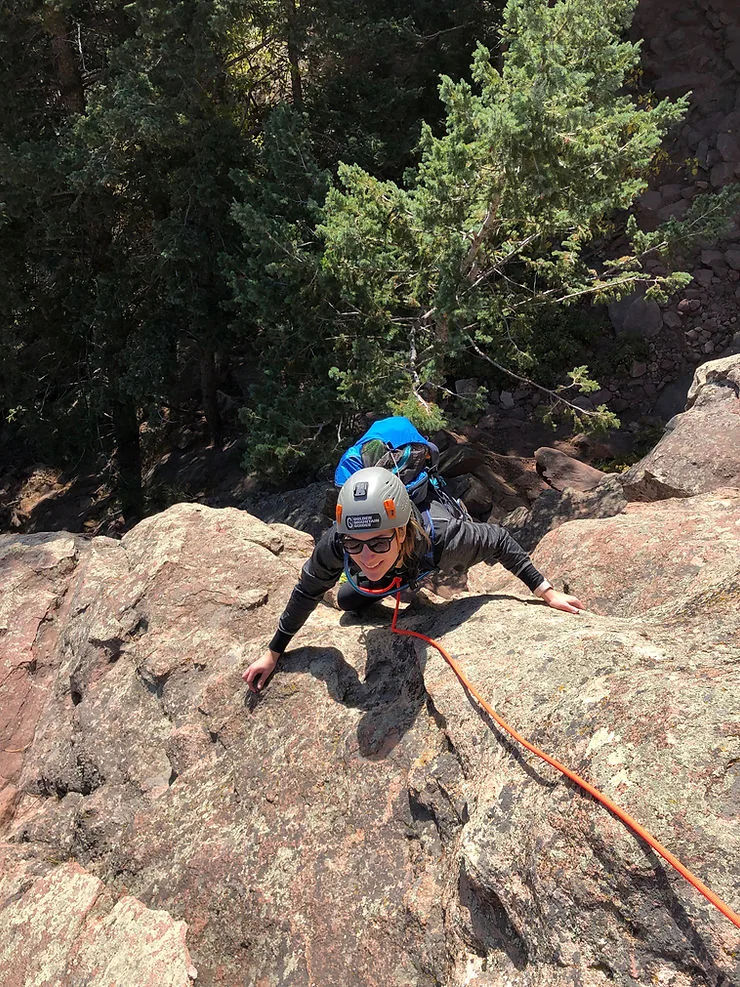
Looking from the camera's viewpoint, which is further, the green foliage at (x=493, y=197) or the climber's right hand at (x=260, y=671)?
the green foliage at (x=493, y=197)

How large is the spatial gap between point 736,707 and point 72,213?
15.1 metres

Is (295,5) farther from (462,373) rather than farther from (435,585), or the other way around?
(435,585)

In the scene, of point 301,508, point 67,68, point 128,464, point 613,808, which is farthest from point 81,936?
point 67,68

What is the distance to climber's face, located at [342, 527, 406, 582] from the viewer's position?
3768 mm

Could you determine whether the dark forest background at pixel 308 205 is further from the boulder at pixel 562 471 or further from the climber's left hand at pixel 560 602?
the climber's left hand at pixel 560 602

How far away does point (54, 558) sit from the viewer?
645 centimetres

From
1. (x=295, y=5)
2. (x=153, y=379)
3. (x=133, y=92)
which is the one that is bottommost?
(x=153, y=379)

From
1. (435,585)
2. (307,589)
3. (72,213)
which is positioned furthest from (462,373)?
(307,589)

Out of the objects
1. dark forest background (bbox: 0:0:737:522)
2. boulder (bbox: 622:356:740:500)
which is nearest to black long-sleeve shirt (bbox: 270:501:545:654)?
boulder (bbox: 622:356:740:500)

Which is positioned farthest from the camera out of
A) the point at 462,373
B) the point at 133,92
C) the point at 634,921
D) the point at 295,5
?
the point at 462,373

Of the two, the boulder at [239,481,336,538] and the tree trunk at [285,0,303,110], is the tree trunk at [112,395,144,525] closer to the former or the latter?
the boulder at [239,481,336,538]

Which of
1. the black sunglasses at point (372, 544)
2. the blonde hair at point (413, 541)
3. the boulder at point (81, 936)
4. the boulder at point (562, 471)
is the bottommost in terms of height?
the boulder at point (562, 471)

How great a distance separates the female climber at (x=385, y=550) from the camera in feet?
12.1

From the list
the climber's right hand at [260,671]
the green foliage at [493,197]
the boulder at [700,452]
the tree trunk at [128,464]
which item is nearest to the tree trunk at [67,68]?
the tree trunk at [128,464]
